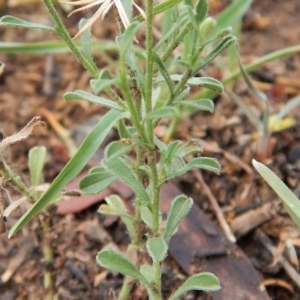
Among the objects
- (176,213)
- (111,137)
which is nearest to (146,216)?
(176,213)

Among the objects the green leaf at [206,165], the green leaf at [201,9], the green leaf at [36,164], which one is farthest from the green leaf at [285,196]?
the green leaf at [36,164]

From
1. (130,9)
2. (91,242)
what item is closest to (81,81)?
(91,242)

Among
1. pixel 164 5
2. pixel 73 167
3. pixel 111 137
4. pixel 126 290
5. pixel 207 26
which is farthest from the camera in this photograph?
pixel 111 137

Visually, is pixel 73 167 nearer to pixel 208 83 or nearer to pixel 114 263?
pixel 114 263

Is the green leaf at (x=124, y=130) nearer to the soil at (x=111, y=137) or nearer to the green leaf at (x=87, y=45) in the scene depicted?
the green leaf at (x=87, y=45)

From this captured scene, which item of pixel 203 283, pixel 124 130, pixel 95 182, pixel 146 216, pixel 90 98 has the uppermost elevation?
pixel 90 98

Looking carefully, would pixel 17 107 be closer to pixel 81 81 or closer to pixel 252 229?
pixel 81 81
